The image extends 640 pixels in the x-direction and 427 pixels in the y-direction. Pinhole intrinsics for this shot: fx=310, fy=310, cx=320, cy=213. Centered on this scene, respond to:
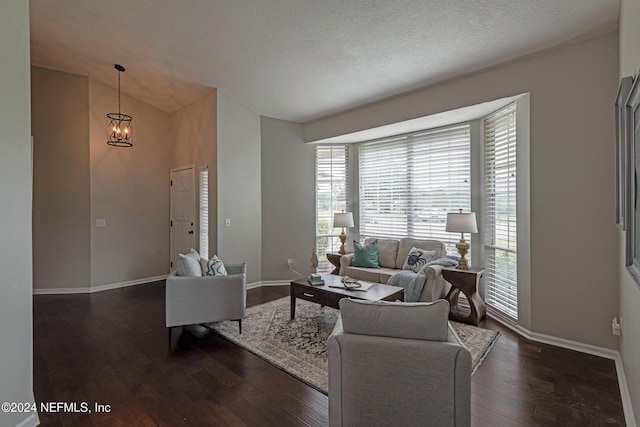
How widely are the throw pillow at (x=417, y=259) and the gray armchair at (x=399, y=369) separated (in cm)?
244

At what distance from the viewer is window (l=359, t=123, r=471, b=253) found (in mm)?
4371

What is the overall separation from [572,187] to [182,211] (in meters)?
5.66

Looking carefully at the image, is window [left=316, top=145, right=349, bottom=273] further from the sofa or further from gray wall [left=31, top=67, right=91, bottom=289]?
gray wall [left=31, top=67, right=91, bottom=289]

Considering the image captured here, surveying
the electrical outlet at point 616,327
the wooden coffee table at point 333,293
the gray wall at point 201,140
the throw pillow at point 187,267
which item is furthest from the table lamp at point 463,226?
the gray wall at point 201,140

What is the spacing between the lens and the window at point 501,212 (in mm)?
3516

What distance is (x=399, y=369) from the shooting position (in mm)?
1582

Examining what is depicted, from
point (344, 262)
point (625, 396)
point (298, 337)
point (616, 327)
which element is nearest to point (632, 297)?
point (625, 396)

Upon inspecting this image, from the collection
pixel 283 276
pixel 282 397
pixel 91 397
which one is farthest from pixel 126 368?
pixel 283 276

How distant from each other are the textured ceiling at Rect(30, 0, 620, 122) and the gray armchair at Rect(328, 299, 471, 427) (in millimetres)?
2472

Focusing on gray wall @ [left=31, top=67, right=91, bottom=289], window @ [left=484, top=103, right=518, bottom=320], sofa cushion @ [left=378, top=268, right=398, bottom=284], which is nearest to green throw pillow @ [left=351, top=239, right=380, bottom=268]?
sofa cushion @ [left=378, top=268, right=398, bottom=284]

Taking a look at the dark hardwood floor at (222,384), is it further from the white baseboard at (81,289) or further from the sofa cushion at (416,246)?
the white baseboard at (81,289)

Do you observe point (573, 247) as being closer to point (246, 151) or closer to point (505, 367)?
point (505, 367)

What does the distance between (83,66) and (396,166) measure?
5025mm

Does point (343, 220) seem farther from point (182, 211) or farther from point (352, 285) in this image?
point (182, 211)
